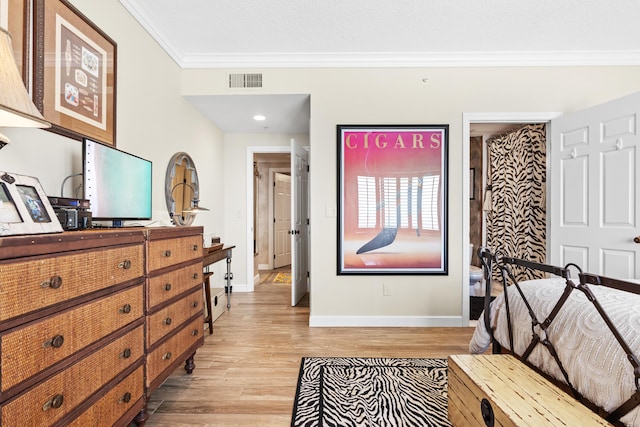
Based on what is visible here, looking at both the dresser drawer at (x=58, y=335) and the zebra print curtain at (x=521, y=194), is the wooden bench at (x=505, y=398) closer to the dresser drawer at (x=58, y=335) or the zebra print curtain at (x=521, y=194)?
the dresser drawer at (x=58, y=335)

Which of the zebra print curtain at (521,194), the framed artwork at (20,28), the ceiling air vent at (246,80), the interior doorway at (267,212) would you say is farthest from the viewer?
the interior doorway at (267,212)

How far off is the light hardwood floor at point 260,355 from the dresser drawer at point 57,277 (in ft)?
3.14

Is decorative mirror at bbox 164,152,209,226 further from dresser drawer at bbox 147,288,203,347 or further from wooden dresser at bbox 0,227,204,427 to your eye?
wooden dresser at bbox 0,227,204,427

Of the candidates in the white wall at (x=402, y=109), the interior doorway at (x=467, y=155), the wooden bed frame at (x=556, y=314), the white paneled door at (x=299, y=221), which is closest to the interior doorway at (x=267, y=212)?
the white paneled door at (x=299, y=221)

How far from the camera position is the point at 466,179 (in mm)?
3107

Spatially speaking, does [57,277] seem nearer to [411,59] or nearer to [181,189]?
[181,189]

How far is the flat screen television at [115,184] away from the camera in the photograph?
1.61 m

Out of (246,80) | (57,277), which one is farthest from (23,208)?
(246,80)

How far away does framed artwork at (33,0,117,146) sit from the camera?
153cm

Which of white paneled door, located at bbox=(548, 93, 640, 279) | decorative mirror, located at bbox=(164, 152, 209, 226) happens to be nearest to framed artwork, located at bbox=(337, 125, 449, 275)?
white paneled door, located at bbox=(548, 93, 640, 279)

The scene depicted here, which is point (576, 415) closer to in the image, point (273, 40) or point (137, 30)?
point (273, 40)

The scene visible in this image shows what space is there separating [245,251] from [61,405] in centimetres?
360

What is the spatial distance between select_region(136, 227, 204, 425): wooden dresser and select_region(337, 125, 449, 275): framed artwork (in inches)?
59.0

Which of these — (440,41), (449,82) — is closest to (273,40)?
(440,41)
